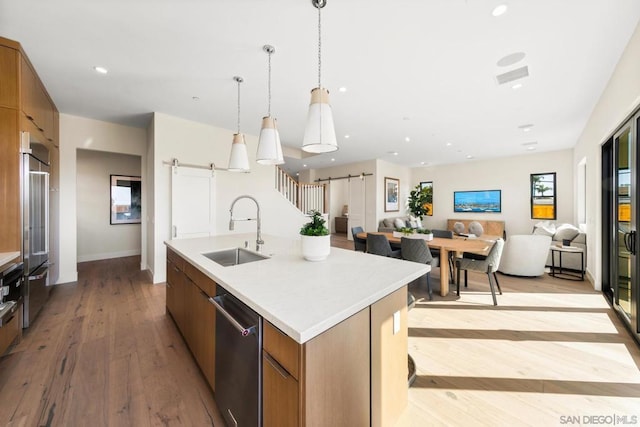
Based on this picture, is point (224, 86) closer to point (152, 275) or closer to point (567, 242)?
point (152, 275)

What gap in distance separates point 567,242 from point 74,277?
9.26 m

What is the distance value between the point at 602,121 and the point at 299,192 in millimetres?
5657

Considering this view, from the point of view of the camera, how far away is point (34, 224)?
2744 millimetres

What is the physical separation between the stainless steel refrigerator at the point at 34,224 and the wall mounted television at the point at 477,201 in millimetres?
10175

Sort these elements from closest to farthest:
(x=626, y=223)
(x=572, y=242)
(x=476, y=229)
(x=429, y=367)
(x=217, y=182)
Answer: (x=429, y=367), (x=626, y=223), (x=217, y=182), (x=572, y=242), (x=476, y=229)

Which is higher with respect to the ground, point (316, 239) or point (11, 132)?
point (11, 132)

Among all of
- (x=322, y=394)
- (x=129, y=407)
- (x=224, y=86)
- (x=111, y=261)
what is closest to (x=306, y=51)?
(x=224, y=86)

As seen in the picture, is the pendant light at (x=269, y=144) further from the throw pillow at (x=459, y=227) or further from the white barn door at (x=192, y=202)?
the throw pillow at (x=459, y=227)

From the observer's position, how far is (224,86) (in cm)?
328

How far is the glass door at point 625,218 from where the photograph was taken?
7.99 ft

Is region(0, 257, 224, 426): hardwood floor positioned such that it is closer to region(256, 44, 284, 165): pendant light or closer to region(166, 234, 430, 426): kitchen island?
region(166, 234, 430, 426): kitchen island

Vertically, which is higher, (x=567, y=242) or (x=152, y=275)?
(x=567, y=242)

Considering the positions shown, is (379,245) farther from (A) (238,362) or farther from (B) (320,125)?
(A) (238,362)

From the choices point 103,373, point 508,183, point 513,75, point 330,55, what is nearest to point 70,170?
point 103,373
